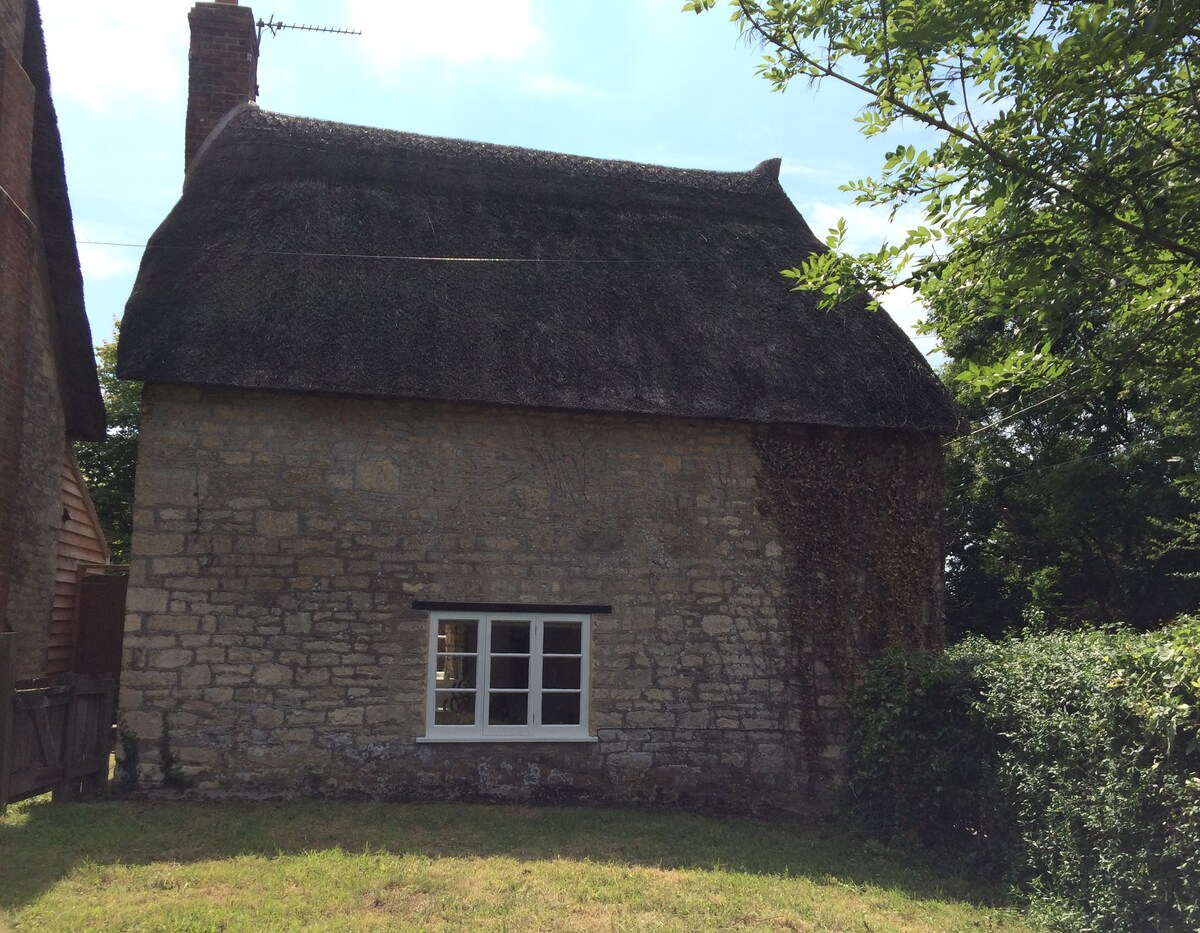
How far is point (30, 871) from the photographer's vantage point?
6.21 m

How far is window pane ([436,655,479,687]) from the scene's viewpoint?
9.42 m

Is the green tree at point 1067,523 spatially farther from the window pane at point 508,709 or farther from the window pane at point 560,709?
the window pane at point 508,709

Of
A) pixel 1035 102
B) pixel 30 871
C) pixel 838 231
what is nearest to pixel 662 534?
pixel 838 231

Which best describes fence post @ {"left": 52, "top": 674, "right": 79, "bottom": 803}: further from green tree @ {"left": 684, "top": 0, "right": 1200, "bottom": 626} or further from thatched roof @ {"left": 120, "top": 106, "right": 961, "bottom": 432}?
green tree @ {"left": 684, "top": 0, "right": 1200, "bottom": 626}

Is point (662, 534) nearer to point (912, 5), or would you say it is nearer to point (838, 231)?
point (838, 231)

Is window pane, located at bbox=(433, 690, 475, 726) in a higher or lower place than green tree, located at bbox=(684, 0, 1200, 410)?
lower

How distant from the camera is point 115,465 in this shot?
22328 mm

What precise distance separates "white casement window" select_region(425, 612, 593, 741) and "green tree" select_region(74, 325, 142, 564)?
48.3ft

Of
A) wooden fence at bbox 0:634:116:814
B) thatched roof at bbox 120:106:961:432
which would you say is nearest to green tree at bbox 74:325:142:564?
thatched roof at bbox 120:106:961:432

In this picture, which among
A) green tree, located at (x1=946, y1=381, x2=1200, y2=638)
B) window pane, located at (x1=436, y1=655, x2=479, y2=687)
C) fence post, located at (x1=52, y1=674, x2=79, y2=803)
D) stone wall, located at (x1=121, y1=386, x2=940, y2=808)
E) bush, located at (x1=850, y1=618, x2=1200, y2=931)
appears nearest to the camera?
bush, located at (x1=850, y1=618, x2=1200, y2=931)

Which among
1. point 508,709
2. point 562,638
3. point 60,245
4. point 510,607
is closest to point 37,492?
point 60,245

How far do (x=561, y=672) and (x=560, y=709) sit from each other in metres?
0.34

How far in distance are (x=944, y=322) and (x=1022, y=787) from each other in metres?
3.29

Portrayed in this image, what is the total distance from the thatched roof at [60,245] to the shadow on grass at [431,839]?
4.83 meters
